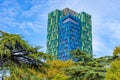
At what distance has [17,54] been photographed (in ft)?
60.1

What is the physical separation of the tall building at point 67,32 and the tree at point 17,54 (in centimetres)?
7289

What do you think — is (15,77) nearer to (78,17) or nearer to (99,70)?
(99,70)

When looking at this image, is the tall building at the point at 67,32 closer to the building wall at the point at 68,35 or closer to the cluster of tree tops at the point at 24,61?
the building wall at the point at 68,35

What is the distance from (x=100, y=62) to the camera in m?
22.6

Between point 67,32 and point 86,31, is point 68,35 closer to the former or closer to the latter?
point 67,32

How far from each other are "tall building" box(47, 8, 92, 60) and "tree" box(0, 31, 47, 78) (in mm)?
72893

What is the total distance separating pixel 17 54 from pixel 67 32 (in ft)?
257

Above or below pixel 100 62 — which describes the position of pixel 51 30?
above

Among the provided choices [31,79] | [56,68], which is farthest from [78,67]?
[56,68]

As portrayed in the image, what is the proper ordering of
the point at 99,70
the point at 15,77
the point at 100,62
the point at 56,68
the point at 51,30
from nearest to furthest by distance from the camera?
the point at 15,77 → the point at 99,70 → the point at 100,62 → the point at 56,68 → the point at 51,30

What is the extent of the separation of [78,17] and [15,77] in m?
86.8

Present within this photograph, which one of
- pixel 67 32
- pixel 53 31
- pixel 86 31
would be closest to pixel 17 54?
pixel 67 32

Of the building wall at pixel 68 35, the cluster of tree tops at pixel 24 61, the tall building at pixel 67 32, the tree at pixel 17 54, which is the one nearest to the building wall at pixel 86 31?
the tall building at pixel 67 32

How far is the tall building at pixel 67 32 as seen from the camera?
313 feet
